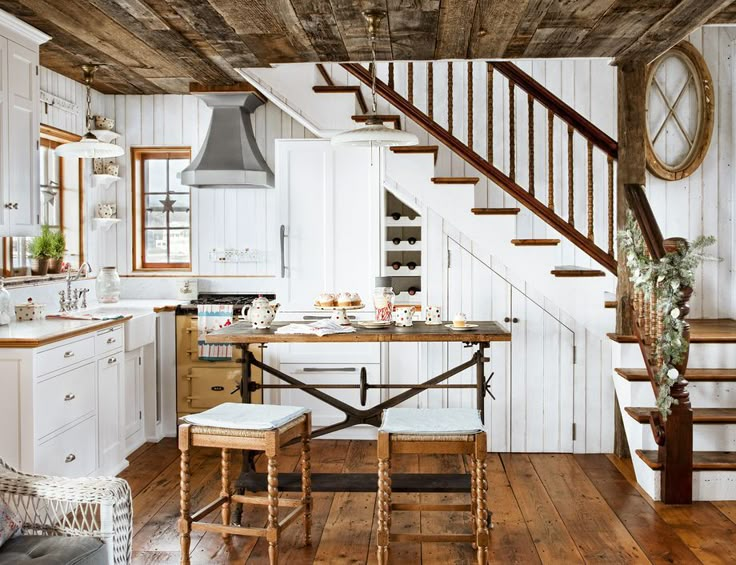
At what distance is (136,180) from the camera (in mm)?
6484

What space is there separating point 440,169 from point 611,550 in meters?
3.01

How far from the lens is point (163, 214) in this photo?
6535 millimetres

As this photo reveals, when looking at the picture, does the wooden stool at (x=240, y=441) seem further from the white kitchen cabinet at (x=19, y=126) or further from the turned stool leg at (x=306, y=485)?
the white kitchen cabinet at (x=19, y=126)

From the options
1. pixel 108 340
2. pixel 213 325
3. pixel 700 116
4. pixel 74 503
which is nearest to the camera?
pixel 74 503

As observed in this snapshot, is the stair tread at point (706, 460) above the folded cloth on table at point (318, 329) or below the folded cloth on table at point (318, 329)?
below

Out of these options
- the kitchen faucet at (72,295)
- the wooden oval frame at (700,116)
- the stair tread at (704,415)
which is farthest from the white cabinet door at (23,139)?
the wooden oval frame at (700,116)

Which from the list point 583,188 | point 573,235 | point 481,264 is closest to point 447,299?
point 481,264

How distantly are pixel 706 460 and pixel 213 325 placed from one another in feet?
11.1

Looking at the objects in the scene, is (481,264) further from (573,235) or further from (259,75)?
(259,75)

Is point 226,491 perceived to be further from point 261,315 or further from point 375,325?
point 375,325

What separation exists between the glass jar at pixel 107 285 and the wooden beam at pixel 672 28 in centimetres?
401

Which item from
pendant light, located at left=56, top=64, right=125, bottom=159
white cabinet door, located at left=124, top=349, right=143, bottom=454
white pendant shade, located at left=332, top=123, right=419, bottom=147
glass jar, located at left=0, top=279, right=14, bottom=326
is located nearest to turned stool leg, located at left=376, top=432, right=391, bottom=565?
white pendant shade, located at left=332, top=123, right=419, bottom=147

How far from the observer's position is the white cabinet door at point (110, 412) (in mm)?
4680

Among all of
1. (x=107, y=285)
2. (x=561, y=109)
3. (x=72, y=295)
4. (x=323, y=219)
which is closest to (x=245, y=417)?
(x=323, y=219)
